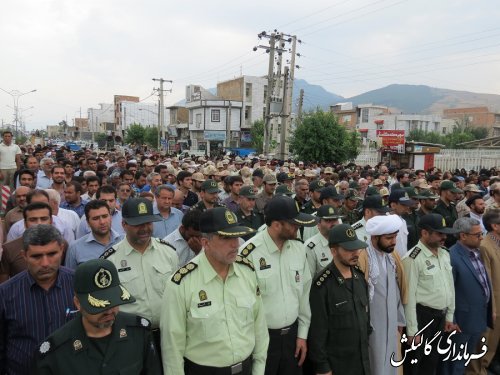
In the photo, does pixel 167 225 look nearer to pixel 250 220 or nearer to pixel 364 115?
pixel 250 220

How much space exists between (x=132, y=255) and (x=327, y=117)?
68.5ft

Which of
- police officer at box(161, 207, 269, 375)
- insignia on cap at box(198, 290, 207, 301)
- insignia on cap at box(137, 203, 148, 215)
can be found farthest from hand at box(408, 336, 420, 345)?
insignia on cap at box(137, 203, 148, 215)

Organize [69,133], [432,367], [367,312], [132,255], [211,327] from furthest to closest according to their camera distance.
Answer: [69,133] < [432,367] < [367,312] < [132,255] < [211,327]

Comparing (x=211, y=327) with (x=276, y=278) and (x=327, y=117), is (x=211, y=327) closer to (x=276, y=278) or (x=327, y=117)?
(x=276, y=278)

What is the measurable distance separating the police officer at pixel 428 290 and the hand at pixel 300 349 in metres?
1.26

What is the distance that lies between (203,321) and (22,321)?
120cm

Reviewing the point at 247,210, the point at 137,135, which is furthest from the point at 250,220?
the point at 137,135

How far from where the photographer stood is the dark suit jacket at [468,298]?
14.7 feet

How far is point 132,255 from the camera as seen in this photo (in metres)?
3.28

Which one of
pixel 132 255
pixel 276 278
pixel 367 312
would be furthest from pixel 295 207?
pixel 132 255

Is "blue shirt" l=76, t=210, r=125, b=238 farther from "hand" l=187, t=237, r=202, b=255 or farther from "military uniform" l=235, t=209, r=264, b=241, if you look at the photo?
"military uniform" l=235, t=209, r=264, b=241

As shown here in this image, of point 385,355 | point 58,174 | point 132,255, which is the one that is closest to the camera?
point 132,255

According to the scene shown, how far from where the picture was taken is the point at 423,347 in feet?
13.8

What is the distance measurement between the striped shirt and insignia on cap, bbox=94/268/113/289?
764 millimetres
